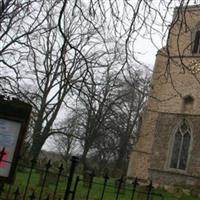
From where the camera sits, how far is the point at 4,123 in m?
6.05

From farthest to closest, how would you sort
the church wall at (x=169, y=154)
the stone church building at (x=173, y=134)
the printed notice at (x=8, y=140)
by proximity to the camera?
the stone church building at (x=173, y=134)
the church wall at (x=169, y=154)
the printed notice at (x=8, y=140)

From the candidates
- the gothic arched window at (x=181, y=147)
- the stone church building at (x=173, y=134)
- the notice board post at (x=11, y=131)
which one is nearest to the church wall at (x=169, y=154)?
the stone church building at (x=173, y=134)

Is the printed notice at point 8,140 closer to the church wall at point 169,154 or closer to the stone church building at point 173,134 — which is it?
the stone church building at point 173,134

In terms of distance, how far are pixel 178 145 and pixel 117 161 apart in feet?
48.6

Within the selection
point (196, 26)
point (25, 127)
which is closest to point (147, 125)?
point (196, 26)

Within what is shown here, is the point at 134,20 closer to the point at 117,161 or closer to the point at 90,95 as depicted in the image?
the point at 90,95

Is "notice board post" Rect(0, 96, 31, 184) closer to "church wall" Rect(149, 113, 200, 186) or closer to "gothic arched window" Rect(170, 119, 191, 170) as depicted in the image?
"church wall" Rect(149, 113, 200, 186)

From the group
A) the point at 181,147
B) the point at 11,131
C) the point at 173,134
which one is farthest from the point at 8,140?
the point at 173,134

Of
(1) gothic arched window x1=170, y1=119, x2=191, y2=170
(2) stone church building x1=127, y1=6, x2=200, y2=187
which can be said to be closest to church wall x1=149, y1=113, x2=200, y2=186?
(2) stone church building x1=127, y1=6, x2=200, y2=187

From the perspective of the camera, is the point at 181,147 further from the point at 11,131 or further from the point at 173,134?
the point at 11,131

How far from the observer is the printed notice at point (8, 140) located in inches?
231

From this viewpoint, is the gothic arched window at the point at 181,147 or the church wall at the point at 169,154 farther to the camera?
the gothic arched window at the point at 181,147

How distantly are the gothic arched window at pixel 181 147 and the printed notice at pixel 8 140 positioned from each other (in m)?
21.1

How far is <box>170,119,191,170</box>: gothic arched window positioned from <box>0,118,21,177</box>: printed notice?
2107cm
